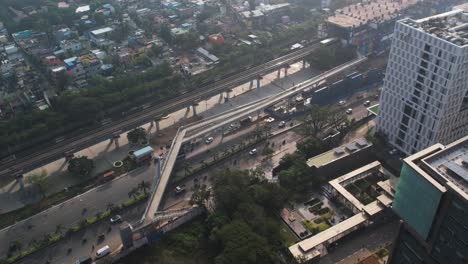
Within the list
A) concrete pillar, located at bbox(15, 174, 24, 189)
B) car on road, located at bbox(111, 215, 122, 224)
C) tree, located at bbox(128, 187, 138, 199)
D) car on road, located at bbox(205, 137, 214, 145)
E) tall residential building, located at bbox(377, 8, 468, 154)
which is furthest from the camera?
car on road, located at bbox(205, 137, 214, 145)

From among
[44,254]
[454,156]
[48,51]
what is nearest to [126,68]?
[48,51]

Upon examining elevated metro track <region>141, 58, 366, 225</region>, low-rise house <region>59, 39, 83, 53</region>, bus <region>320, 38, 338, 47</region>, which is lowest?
elevated metro track <region>141, 58, 366, 225</region>

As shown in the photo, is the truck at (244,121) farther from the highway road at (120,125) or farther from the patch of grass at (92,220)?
the patch of grass at (92,220)

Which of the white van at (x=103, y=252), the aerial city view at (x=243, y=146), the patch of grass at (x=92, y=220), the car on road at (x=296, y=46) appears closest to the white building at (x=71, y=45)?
the aerial city view at (x=243, y=146)

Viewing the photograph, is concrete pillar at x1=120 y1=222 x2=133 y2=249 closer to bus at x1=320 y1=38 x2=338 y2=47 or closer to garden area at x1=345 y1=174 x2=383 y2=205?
garden area at x1=345 y1=174 x2=383 y2=205

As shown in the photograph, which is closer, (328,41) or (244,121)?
(244,121)

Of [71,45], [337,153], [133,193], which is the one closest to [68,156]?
[133,193]

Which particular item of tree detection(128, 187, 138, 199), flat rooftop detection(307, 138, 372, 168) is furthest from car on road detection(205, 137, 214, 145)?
flat rooftop detection(307, 138, 372, 168)

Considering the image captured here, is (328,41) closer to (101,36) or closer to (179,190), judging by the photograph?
(179,190)
